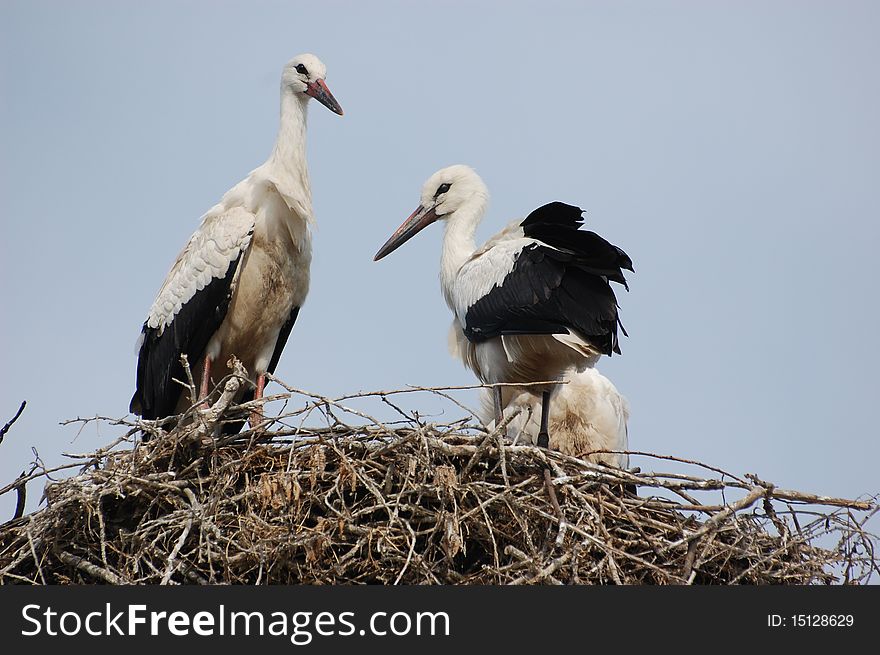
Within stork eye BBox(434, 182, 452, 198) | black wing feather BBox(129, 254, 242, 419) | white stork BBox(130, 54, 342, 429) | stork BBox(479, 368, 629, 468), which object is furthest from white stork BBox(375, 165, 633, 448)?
black wing feather BBox(129, 254, 242, 419)

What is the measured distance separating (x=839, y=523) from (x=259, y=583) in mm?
2277

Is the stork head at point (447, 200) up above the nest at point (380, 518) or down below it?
above

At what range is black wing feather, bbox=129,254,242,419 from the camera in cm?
626

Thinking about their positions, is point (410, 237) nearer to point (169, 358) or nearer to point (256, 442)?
point (169, 358)

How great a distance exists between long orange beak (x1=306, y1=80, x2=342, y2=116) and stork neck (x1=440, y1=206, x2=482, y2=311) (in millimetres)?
879

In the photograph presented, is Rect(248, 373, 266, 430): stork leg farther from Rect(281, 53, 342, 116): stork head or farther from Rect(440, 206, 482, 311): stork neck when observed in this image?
Rect(281, 53, 342, 116): stork head

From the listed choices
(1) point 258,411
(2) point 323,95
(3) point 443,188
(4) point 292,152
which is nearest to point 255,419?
(1) point 258,411

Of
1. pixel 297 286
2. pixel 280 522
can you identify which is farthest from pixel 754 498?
pixel 297 286

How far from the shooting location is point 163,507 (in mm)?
4902

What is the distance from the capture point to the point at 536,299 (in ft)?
19.0

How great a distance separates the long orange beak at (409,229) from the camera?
715cm

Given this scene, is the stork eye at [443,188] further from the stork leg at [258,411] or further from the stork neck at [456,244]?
the stork leg at [258,411]

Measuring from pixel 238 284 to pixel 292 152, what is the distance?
2.53 ft

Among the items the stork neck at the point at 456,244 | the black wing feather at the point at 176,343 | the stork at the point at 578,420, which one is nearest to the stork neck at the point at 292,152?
the black wing feather at the point at 176,343
